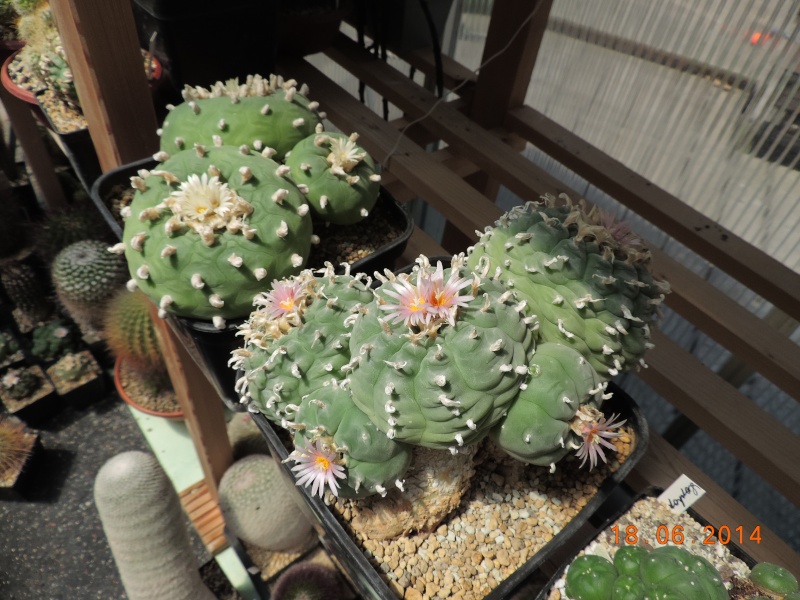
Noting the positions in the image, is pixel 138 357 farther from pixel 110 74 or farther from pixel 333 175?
pixel 333 175

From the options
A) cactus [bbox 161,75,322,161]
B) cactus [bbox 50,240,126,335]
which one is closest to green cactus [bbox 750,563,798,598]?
cactus [bbox 161,75,322,161]

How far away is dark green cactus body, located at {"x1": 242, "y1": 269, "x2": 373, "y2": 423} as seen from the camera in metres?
0.54

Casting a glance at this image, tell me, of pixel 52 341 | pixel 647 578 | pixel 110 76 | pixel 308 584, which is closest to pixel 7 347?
pixel 52 341

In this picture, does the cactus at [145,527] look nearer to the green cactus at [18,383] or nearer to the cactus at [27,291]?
the green cactus at [18,383]

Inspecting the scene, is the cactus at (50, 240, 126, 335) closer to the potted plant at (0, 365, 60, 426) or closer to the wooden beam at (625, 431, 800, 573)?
the potted plant at (0, 365, 60, 426)

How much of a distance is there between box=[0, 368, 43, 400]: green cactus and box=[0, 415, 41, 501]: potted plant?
0.09 metres

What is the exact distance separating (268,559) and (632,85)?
141 centimetres

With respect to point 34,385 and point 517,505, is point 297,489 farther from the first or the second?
point 34,385

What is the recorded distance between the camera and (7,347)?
1.79 m

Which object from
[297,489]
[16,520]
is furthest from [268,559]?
[297,489]

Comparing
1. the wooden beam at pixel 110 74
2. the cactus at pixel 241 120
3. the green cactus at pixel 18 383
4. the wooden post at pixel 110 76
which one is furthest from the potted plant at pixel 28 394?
the cactus at pixel 241 120

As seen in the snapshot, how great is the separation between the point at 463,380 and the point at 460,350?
3 cm

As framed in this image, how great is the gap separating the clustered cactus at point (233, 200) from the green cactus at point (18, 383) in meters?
1.34

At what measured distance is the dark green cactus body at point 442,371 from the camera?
A: 45 cm
